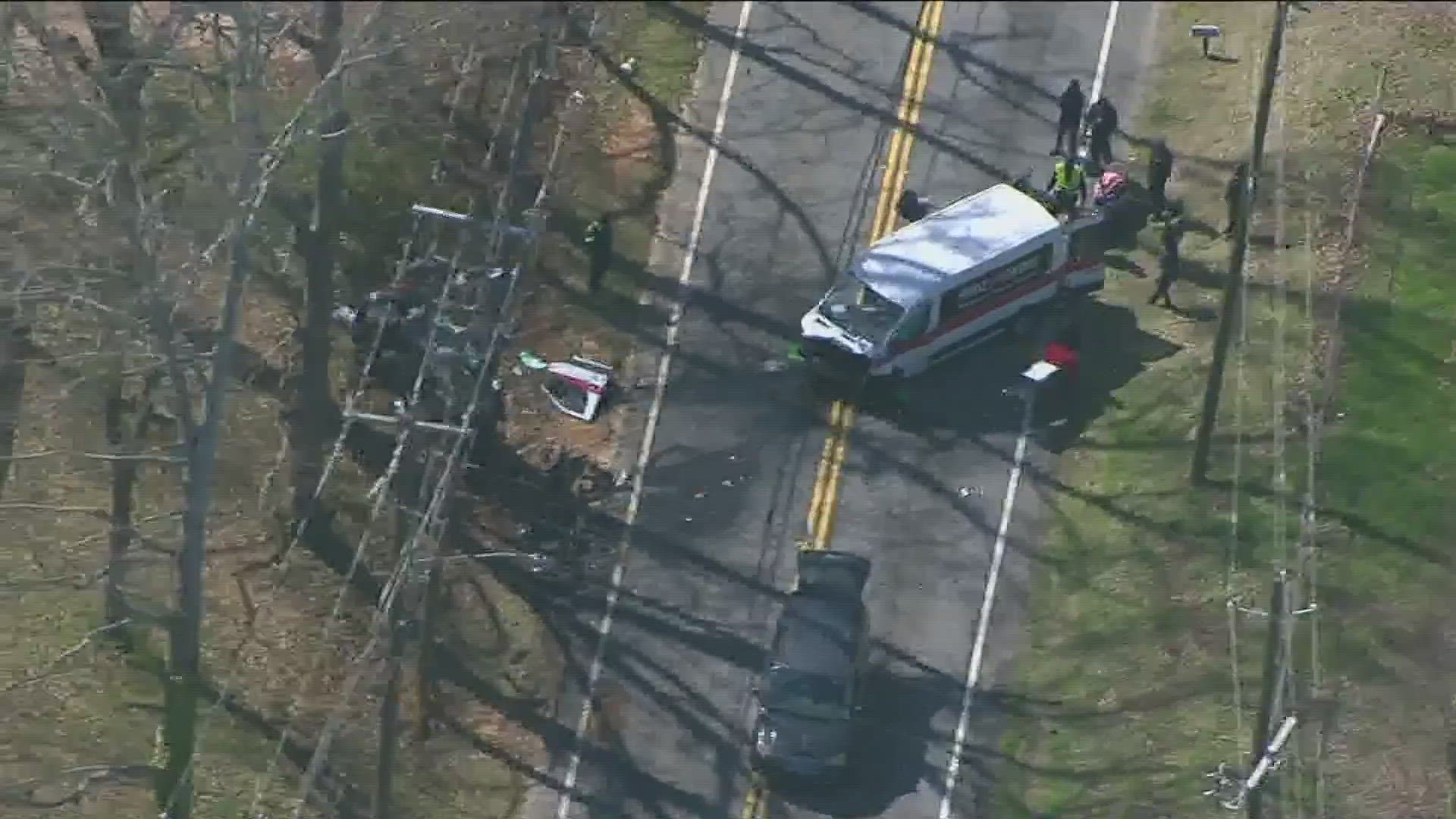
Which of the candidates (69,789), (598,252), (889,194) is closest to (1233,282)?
(889,194)

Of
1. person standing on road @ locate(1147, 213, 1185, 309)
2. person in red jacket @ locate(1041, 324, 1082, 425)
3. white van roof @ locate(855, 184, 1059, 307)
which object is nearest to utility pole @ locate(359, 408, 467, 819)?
white van roof @ locate(855, 184, 1059, 307)

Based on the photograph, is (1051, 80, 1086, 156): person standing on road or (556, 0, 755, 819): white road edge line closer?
(556, 0, 755, 819): white road edge line

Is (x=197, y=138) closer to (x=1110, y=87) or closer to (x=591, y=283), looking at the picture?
(x=591, y=283)

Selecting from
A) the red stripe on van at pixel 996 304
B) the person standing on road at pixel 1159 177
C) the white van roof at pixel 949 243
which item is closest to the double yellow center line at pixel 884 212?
the red stripe on van at pixel 996 304

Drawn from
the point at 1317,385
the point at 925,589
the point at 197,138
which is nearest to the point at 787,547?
the point at 925,589

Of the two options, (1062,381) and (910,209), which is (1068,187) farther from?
(1062,381)

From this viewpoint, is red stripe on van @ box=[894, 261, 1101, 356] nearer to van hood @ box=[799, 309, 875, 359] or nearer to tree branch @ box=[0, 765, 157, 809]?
van hood @ box=[799, 309, 875, 359]
